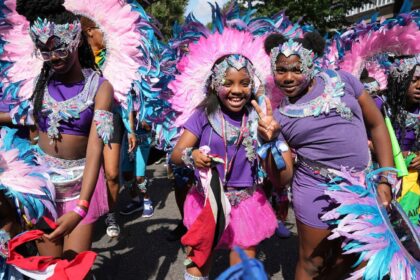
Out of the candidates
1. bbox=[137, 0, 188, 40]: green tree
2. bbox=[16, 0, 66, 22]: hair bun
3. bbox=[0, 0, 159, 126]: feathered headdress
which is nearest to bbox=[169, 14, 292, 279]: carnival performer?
bbox=[0, 0, 159, 126]: feathered headdress

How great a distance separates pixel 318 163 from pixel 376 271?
0.67 meters

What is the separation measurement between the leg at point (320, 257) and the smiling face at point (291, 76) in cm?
82

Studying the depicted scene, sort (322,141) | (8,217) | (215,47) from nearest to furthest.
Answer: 1. (8,217)
2. (322,141)
3. (215,47)

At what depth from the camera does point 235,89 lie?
7.73 feet

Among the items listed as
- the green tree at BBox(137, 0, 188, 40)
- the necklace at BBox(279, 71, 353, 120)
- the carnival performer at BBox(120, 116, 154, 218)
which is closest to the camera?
the necklace at BBox(279, 71, 353, 120)

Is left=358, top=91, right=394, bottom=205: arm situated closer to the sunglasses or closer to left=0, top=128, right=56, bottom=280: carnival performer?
the sunglasses

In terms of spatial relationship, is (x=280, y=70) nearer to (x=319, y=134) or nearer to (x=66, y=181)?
(x=319, y=134)

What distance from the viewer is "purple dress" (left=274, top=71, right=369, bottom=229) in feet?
7.16

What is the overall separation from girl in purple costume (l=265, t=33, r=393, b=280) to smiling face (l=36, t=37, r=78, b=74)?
119cm

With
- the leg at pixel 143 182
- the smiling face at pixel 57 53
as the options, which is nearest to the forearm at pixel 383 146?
the smiling face at pixel 57 53

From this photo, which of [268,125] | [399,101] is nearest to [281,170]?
[268,125]

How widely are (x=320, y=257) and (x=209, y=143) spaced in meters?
0.98

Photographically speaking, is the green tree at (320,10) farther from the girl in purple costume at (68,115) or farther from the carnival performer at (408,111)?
the girl in purple costume at (68,115)

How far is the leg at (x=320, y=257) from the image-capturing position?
89.7 inches
